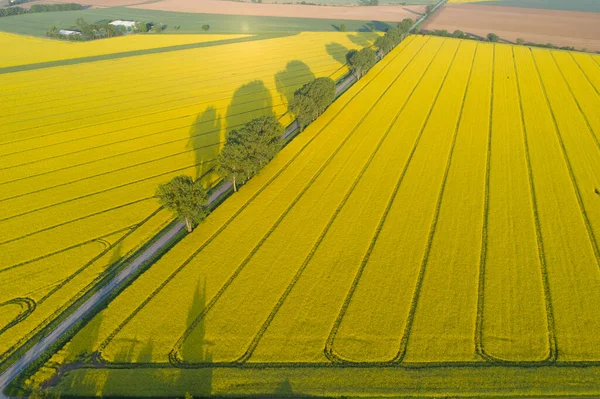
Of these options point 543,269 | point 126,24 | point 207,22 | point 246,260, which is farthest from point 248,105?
point 207,22

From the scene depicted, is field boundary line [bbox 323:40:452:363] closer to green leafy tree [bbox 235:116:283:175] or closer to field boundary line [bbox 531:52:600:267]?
green leafy tree [bbox 235:116:283:175]

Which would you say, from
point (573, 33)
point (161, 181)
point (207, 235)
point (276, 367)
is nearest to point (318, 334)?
point (276, 367)

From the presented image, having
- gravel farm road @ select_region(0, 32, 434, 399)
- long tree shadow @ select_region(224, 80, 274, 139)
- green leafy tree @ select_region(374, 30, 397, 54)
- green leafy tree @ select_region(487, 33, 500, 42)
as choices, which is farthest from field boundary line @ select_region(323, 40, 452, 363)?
green leafy tree @ select_region(487, 33, 500, 42)

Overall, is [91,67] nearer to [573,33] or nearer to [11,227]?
[11,227]

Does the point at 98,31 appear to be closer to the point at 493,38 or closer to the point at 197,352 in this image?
the point at 493,38

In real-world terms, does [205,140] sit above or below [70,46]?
below

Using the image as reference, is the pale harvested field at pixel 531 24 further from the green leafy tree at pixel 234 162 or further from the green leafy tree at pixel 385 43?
the green leafy tree at pixel 234 162
